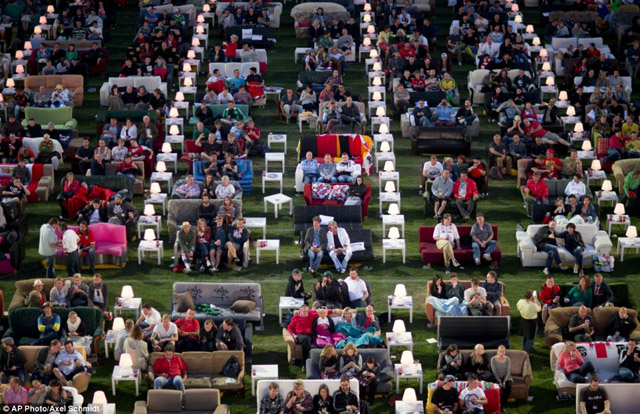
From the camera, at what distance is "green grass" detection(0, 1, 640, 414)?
92.8 feet

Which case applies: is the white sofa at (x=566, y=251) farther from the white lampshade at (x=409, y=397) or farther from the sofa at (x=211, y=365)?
the sofa at (x=211, y=365)

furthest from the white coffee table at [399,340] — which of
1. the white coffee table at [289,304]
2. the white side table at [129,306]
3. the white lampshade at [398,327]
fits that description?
the white side table at [129,306]

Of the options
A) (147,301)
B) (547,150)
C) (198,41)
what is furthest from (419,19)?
(147,301)

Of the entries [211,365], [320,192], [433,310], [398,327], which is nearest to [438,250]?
[433,310]

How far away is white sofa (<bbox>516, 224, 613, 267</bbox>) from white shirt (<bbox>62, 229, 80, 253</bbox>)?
8463 mm

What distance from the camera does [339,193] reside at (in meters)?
34.7

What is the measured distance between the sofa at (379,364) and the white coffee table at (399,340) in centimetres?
66

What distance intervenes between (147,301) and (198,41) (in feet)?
46.6

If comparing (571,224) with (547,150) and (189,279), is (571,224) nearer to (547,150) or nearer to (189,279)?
(547,150)

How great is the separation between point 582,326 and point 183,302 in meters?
6.94

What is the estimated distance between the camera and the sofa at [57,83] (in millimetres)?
41188

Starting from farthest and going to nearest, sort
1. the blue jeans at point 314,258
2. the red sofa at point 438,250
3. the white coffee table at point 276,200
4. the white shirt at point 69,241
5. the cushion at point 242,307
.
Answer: the white coffee table at point 276,200 → the red sofa at point 438,250 → the blue jeans at point 314,258 → the white shirt at point 69,241 → the cushion at point 242,307

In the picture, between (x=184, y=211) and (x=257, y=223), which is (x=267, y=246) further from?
(x=184, y=211)

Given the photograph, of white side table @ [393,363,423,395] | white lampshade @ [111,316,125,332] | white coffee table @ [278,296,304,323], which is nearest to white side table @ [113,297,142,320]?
white lampshade @ [111,316,125,332]
